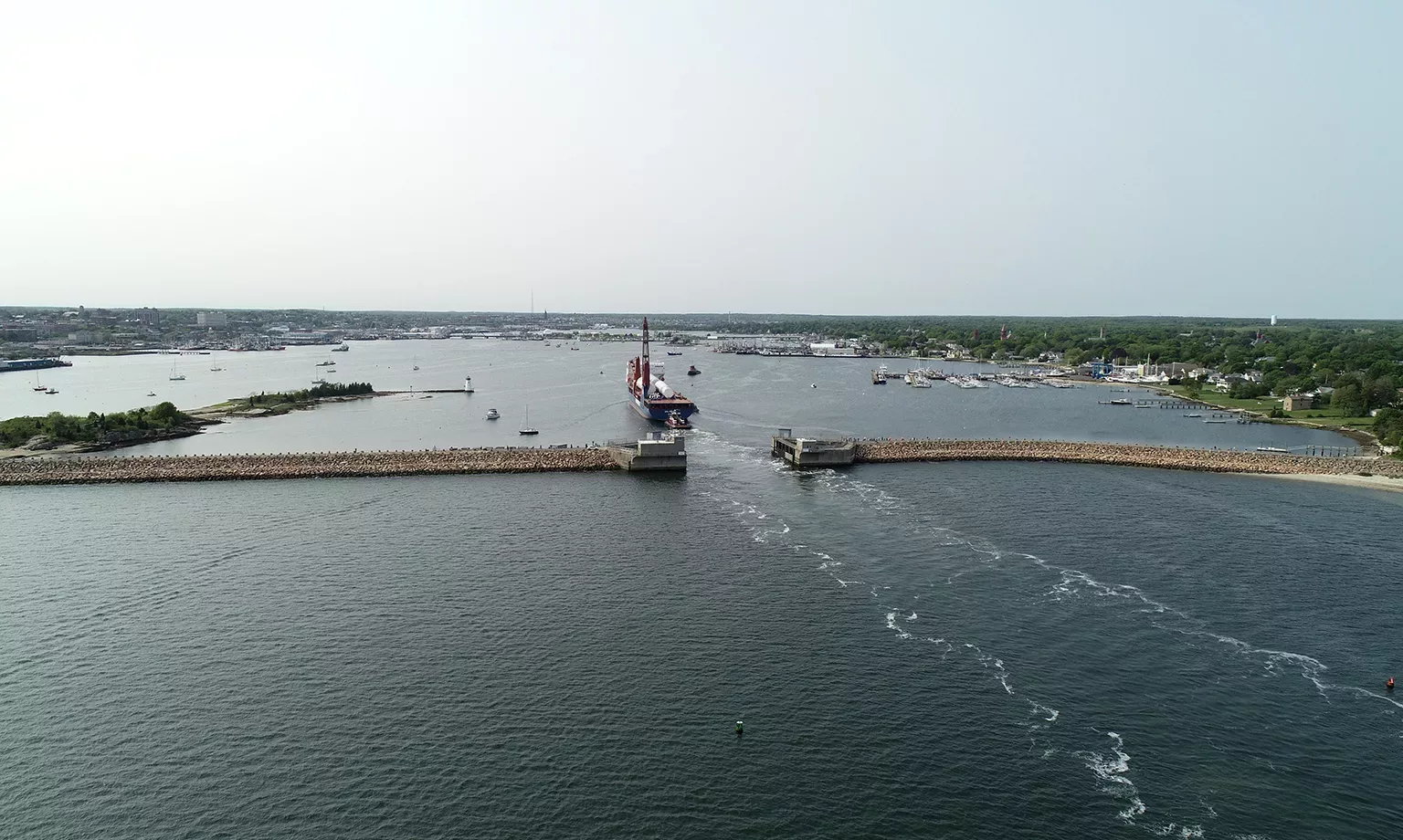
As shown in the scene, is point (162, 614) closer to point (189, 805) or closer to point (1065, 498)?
point (189, 805)

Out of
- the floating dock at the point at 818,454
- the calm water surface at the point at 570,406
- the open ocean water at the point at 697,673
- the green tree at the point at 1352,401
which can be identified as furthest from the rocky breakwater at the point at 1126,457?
the green tree at the point at 1352,401

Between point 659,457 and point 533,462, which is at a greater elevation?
point 659,457

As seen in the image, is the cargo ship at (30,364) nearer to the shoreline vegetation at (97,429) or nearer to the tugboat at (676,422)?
the shoreline vegetation at (97,429)

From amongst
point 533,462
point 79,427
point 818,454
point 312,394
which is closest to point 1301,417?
point 818,454

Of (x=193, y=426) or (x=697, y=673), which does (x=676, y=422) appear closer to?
(x=193, y=426)

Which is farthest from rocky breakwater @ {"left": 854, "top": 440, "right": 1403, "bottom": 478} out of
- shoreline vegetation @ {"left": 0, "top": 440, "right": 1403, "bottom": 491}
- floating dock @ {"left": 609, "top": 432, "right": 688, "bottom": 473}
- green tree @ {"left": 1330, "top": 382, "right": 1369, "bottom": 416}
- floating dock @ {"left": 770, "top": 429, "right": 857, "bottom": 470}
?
green tree @ {"left": 1330, "top": 382, "right": 1369, "bottom": 416}
